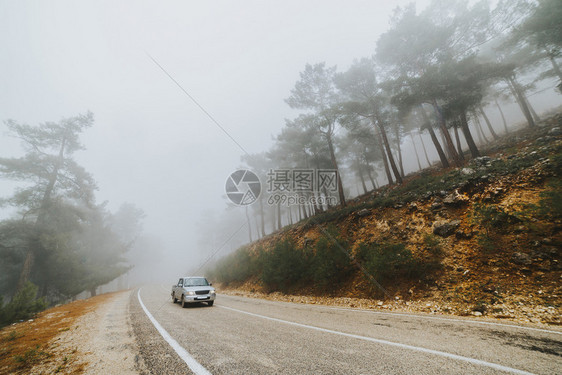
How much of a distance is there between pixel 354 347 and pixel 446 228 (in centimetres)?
828

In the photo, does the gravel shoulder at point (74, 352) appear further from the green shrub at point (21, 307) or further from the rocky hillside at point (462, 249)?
the rocky hillside at point (462, 249)

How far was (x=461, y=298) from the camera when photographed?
7145 millimetres

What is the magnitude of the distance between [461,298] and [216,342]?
26.0 ft

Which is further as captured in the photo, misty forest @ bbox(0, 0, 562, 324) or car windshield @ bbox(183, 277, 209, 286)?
misty forest @ bbox(0, 0, 562, 324)

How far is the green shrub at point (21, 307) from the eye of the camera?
9223mm

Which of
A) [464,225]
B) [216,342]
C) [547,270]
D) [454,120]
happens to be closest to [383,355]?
[216,342]

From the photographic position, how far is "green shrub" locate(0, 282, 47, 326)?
9.22 meters

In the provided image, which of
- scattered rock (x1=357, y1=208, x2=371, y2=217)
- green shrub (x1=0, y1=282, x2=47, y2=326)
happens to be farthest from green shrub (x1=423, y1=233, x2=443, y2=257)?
green shrub (x1=0, y1=282, x2=47, y2=326)

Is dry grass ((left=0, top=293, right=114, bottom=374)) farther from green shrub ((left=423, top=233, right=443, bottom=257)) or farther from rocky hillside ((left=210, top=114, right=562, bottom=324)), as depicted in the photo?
green shrub ((left=423, top=233, right=443, bottom=257))

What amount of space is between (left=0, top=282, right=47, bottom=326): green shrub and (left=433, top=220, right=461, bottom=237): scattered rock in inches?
759

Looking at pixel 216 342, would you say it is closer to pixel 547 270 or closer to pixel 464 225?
pixel 547 270

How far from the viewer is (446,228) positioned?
9.52m

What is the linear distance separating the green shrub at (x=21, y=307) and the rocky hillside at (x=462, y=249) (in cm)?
1200

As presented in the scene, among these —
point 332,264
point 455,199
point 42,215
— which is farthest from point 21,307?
point 455,199
